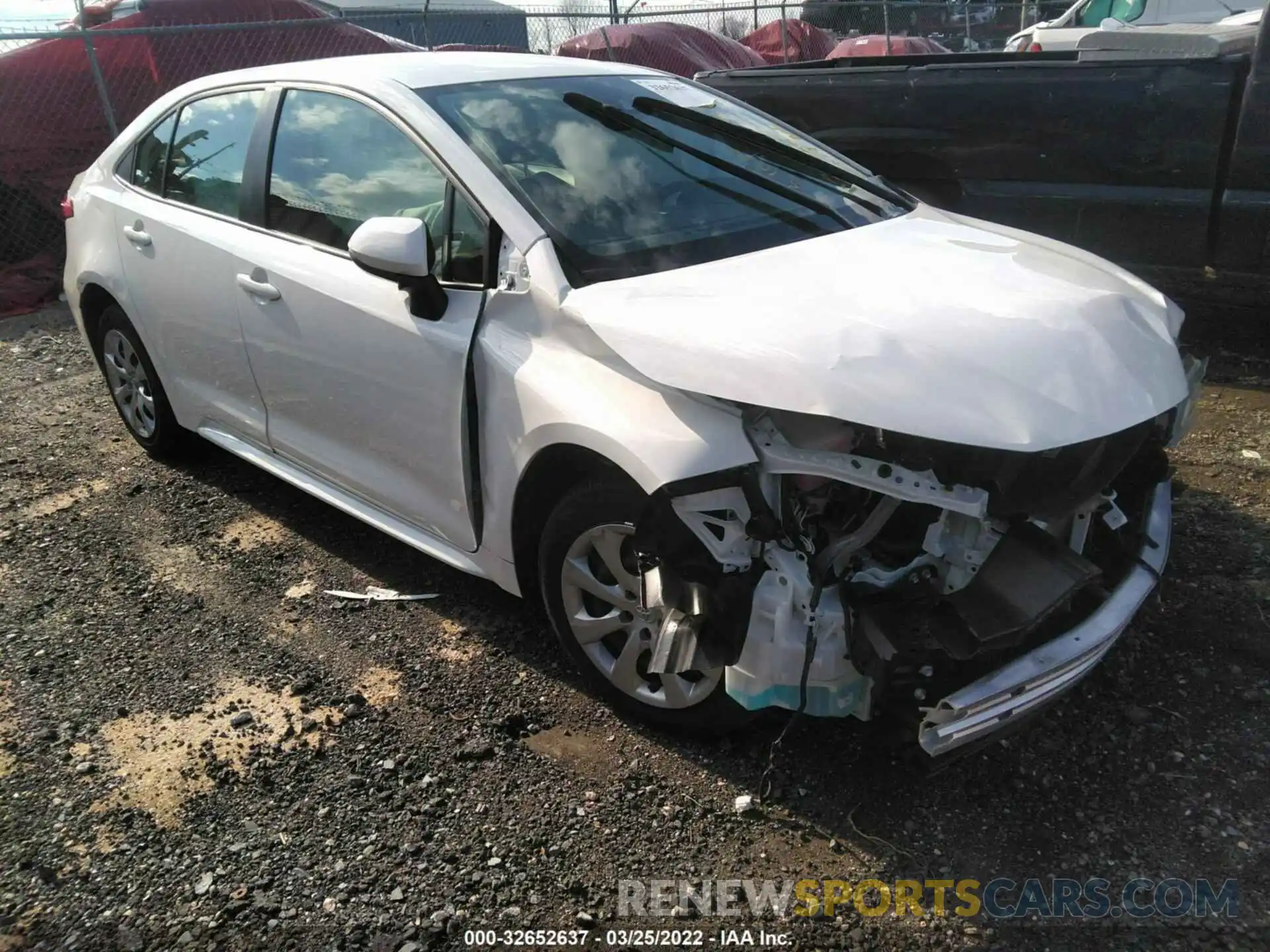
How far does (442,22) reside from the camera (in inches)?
679

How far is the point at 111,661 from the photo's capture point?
134 inches

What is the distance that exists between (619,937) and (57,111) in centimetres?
925

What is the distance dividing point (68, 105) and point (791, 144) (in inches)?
311

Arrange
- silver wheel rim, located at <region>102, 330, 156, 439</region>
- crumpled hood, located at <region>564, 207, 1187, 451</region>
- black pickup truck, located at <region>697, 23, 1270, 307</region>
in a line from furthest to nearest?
black pickup truck, located at <region>697, 23, 1270, 307</region>
silver wheel rim, located at <region>102, 330, 156, 439</region>
crumpled hood, located at <region>564, 207, 1187, 451</region>

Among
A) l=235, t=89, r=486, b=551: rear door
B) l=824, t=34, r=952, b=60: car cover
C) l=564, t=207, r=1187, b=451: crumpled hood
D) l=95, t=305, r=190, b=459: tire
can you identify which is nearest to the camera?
l=564, t=207, r=1187, b=451: crumpled hood

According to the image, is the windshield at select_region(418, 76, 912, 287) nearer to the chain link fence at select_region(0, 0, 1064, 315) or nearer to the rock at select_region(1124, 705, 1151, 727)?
the rock at select_region(1124, 705, 1151, 727)

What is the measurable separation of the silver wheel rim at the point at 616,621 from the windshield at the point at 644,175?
0.73 m

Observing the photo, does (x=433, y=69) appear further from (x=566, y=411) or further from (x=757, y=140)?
(x=566, y=411)

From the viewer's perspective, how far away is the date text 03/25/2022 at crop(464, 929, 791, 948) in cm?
229

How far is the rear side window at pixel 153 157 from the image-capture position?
4.25 meters

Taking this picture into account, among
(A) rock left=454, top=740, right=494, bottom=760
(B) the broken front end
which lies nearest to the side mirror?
(B) the broken front end

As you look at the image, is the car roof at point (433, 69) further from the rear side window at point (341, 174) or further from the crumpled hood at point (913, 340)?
the crumpled hood at point (913, 340)

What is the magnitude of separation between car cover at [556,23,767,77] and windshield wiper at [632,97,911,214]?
29.9 ft

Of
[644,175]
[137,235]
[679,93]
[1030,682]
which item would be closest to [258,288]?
[137,235]
